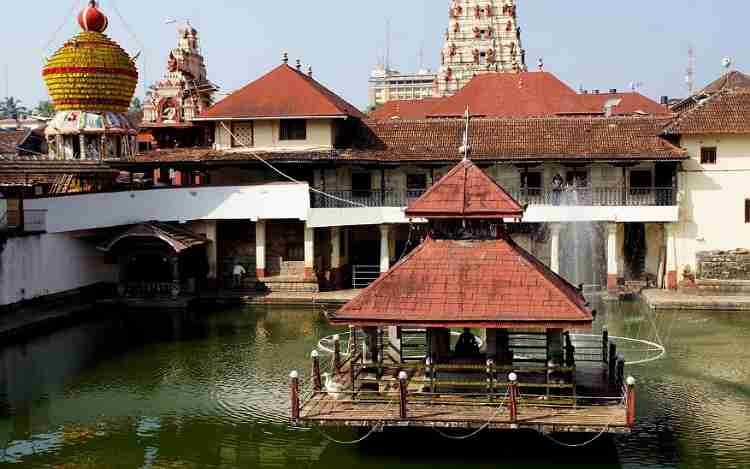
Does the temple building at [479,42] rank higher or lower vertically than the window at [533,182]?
higher

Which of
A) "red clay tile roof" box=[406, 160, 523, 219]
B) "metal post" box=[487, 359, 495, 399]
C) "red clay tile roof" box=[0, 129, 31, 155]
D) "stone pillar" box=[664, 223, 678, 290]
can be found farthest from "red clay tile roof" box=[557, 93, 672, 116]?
"metal post" box=[487, 359, 495, 399]

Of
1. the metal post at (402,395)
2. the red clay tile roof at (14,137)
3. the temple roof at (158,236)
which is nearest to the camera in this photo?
the metal post at (402,395)

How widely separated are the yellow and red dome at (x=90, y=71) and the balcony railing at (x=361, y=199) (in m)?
12.5

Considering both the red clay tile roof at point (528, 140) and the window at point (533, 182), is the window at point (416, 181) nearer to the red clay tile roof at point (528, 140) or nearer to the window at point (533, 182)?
the red clay tile roof at point (528, 140)

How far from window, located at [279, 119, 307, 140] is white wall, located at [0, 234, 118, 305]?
7.14 m

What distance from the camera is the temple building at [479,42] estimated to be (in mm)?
62812

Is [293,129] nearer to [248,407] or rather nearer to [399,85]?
[248,407]

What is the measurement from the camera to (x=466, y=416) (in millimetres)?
12656

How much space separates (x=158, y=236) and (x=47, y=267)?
11.2ft

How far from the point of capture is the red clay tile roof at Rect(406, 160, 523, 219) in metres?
13.9

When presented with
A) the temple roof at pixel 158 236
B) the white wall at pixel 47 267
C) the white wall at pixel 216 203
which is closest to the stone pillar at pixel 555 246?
the white wall at pixel 216 203

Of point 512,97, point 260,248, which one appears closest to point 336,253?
point 260,248

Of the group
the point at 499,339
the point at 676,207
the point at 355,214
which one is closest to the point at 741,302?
the point at 676,207

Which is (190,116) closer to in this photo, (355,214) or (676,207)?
(355,214)
